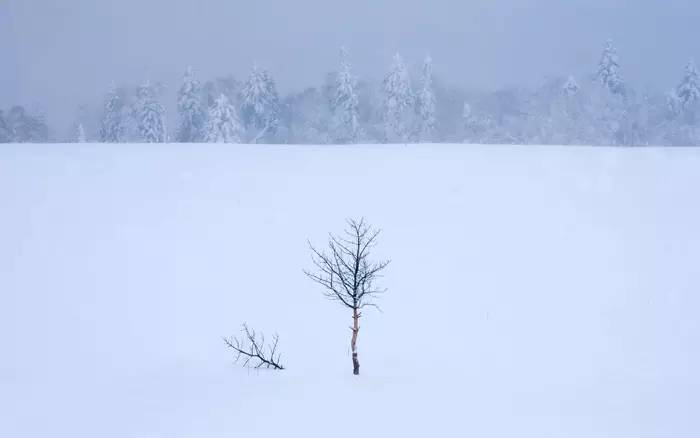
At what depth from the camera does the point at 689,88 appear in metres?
50.2

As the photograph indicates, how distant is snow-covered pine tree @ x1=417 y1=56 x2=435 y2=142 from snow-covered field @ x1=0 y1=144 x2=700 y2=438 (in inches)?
868

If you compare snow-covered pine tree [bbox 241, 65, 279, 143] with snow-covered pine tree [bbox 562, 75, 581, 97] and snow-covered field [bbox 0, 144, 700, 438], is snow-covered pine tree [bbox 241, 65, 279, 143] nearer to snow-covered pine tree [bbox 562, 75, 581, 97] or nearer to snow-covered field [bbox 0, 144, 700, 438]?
snow-covered field [bbox 0, 144, 700, 438]

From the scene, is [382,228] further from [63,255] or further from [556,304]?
[63,255]

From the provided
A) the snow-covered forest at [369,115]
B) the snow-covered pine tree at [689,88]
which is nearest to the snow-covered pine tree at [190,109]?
the snow-covered forest at [369,115]

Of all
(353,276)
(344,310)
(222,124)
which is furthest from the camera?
(222,124)

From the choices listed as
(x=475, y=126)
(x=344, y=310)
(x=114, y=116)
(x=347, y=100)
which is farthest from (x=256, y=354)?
(x=475, y=126)

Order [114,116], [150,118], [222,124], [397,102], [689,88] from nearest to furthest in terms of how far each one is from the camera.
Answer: [222,124], [150,118], [397,102], [689,88], [114,116]

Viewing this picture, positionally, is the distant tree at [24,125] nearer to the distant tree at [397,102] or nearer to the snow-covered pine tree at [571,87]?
the distant tree at [397,102]

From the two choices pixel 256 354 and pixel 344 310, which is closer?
pixel 256 354

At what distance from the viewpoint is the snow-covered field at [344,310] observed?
8750 mm

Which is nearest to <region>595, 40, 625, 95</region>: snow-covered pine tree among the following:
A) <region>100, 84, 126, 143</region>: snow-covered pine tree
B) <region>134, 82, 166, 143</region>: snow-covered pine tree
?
<region>134, 82, 166, 143</region>: snow-covered pine tree

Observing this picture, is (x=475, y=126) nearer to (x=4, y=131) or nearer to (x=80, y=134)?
(x=80, y=134)

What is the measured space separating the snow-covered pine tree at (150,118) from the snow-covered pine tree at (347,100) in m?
15.6

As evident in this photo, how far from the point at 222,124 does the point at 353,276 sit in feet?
111
